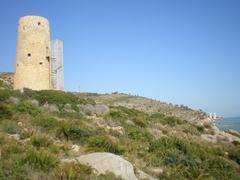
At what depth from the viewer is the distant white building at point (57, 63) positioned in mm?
23047

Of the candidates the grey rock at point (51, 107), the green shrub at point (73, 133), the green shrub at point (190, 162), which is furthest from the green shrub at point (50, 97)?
the green shrub at point (190, 162)

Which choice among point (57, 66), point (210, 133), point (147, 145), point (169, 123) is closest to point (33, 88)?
point (57, 66)

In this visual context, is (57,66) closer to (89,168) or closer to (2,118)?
(2,118)

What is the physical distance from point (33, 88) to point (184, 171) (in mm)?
15760

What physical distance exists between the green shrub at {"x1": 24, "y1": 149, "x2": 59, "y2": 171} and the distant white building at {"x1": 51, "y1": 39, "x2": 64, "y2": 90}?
17.0 m

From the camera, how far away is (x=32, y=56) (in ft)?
68.3

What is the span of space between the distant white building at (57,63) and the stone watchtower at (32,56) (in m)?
1.09

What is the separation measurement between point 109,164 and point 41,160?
1732 mm

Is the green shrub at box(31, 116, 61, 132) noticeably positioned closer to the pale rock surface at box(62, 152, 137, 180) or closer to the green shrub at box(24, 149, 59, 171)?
the pale rock surface at box(62, 152, 137, 180)

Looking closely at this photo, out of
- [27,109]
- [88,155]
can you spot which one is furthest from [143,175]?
[27,109]

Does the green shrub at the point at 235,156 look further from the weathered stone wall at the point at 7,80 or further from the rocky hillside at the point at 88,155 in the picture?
the weathered stone wall at the point at 7,80

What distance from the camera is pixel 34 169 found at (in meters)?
6.02

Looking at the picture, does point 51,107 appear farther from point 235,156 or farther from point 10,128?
point 235,156

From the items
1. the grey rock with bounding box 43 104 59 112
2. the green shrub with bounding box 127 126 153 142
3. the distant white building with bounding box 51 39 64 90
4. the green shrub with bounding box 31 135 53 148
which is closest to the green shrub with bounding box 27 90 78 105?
the grey rock with bounding box 43 104 59 112
